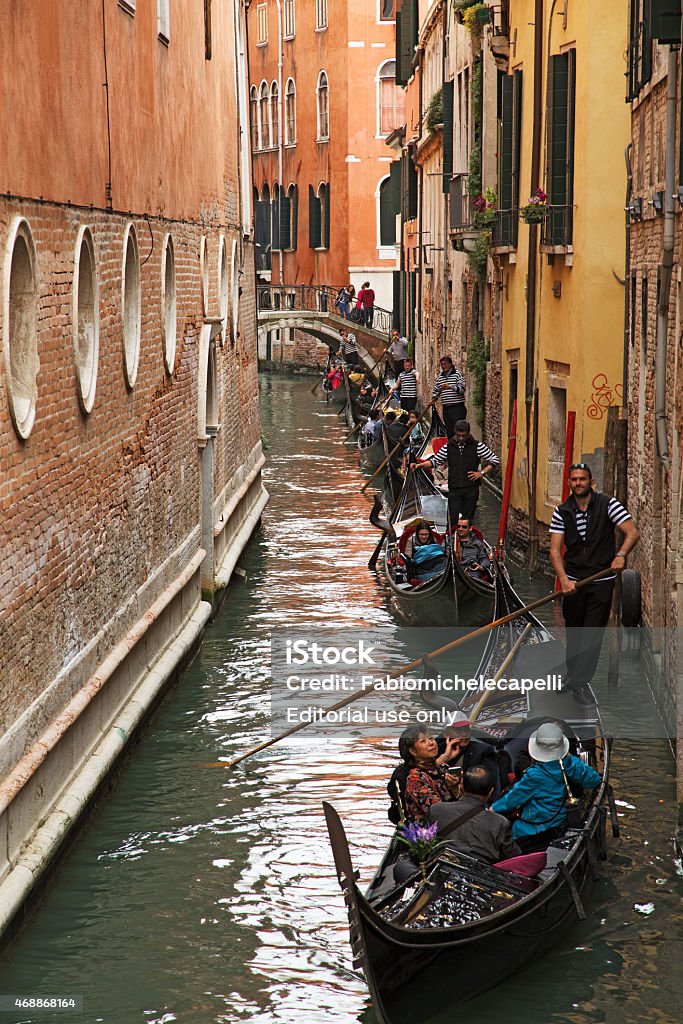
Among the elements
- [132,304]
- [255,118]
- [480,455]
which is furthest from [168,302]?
[255,118]

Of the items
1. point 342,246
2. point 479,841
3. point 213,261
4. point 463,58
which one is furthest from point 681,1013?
point 342,246

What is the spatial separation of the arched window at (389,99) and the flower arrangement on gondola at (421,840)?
31.8 m

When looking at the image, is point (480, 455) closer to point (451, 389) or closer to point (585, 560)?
point (585, 560)

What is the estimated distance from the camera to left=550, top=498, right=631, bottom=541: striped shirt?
26.6 feet

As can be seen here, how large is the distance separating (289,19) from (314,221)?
18.5 ft

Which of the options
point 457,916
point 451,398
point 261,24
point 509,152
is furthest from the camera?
point 261,24

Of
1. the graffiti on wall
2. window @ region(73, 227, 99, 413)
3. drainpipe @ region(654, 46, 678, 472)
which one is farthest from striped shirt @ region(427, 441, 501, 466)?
window @ region(73, 227, 99, 413)

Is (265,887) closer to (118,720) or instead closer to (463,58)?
(118,720)

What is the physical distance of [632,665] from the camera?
9.98 m

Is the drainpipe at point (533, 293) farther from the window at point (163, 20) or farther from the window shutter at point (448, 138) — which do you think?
the window shutter at point (448, 138)

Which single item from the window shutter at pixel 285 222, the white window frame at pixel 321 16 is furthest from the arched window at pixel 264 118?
the white window frame at pixel 321 16

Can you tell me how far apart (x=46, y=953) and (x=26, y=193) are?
290 cm

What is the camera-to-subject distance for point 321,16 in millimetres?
37031

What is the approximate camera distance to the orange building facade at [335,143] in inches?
1415
